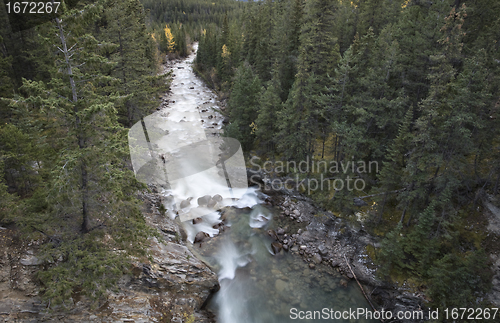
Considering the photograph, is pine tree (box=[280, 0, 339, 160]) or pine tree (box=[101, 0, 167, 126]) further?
pine tree (box=[280, 0, 339, 160])

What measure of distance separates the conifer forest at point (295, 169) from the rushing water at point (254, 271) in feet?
0.93

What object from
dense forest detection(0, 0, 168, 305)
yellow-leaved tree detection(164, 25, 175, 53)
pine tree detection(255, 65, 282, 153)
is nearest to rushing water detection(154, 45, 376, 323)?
pine tree detection(255, 65, 282, 153)

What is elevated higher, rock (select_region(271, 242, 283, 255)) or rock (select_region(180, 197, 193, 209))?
rock (select_region(180, 197, 193, 209))

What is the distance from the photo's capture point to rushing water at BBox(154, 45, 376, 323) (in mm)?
15602

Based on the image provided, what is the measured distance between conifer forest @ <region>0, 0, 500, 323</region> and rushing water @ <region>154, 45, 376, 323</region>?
282 mm

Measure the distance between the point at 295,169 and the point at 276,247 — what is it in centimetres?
836

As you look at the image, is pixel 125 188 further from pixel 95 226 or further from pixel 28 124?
pixel 28 124

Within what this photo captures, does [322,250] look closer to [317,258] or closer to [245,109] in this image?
[317,258]

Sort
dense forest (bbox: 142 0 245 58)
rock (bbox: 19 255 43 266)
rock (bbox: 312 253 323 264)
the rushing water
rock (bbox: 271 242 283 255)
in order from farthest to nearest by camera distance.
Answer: dense forest (bbox: 142 0 245 58), rock (bbox: 271 242 283 255), rock (bbox: 312 253 323 264), the rushing water, rock (bbox: 19 255 43 266)

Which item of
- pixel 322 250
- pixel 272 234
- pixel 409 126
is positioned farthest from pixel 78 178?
pixel 409 126

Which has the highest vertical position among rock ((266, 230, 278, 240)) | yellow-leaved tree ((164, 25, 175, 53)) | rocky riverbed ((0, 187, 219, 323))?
yellow-leaved tree ((164, 25, 175, 53))

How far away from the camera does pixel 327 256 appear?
750 inches

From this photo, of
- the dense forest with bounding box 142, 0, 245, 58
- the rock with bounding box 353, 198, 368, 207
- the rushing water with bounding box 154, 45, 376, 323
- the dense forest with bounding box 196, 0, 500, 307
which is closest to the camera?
the dense forest with bounding box 196, 0, 500, 307

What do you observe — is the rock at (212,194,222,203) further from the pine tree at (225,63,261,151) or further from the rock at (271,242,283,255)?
the pine tree at (225,63,261,151)
